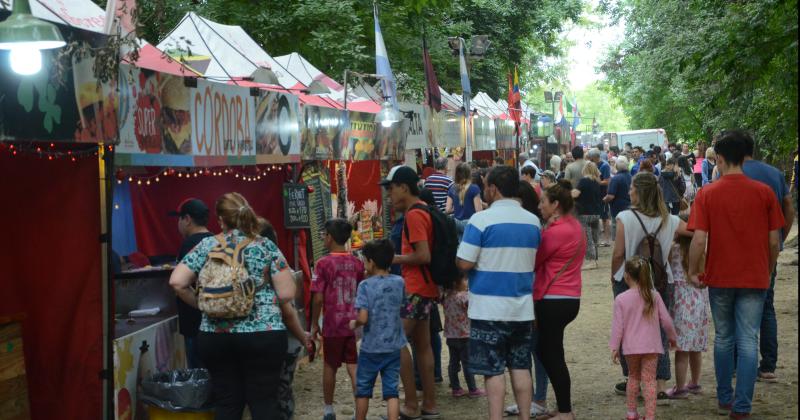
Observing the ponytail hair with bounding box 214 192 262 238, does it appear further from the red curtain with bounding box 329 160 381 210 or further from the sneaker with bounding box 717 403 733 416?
the red curtain with bounding box 329 160 381 210

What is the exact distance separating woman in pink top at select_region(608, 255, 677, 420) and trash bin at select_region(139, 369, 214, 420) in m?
2.84

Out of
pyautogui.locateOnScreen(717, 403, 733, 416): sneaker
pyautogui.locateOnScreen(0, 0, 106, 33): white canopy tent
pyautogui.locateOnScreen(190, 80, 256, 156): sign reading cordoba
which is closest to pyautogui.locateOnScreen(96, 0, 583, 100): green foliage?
pyautogui.locateOnScreen(190, 80, 256, 156): sign reading cordoba

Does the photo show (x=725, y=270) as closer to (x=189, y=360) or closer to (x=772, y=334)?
(x=772, y=334)

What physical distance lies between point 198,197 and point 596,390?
4692 millimetres

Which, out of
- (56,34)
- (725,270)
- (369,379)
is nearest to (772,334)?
(725,270)

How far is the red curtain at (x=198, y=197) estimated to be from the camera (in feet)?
36.2

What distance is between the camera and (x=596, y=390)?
8.97m

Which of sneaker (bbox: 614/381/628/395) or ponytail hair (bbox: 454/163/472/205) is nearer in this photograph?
sneaker (bbox: 614/381/628/395)

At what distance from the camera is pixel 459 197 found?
14.4 metres

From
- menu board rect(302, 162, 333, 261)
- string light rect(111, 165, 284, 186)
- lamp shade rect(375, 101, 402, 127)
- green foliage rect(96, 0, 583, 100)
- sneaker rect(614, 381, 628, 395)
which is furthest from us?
green foliage rect(96, 0, 583, 100)

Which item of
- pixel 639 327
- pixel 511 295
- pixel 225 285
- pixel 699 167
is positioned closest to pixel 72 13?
pixel 225 285

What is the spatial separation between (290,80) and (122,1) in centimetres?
649

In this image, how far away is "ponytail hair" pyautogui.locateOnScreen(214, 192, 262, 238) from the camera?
20.7 feet

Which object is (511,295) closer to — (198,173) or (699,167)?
(198,173)
